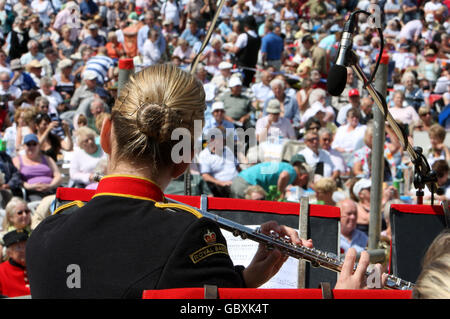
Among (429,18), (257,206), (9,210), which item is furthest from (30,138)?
(429,18)

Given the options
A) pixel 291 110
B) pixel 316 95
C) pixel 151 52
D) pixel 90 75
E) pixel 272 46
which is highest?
pixel 272 46

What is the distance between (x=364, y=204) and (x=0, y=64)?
8.11 m

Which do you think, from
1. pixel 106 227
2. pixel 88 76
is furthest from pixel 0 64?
pixel 106 227

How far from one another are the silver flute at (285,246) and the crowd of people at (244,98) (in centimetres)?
129

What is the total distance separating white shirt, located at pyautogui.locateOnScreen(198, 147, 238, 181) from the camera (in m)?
8.70

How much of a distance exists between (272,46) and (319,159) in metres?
6.71

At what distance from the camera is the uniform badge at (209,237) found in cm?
163

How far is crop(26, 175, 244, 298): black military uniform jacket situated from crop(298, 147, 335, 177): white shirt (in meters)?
7.21

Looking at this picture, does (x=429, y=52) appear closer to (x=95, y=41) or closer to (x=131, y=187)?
(x=95, y=41)

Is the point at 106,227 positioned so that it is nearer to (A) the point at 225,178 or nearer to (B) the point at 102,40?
(A) the point at 225,178

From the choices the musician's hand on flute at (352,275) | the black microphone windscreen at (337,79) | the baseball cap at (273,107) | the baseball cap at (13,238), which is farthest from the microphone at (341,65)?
the baseball cap at (273,107)

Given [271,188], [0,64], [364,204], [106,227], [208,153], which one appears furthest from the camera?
[0,64]

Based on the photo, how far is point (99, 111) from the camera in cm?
995

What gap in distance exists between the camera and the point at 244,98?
1216 cm
